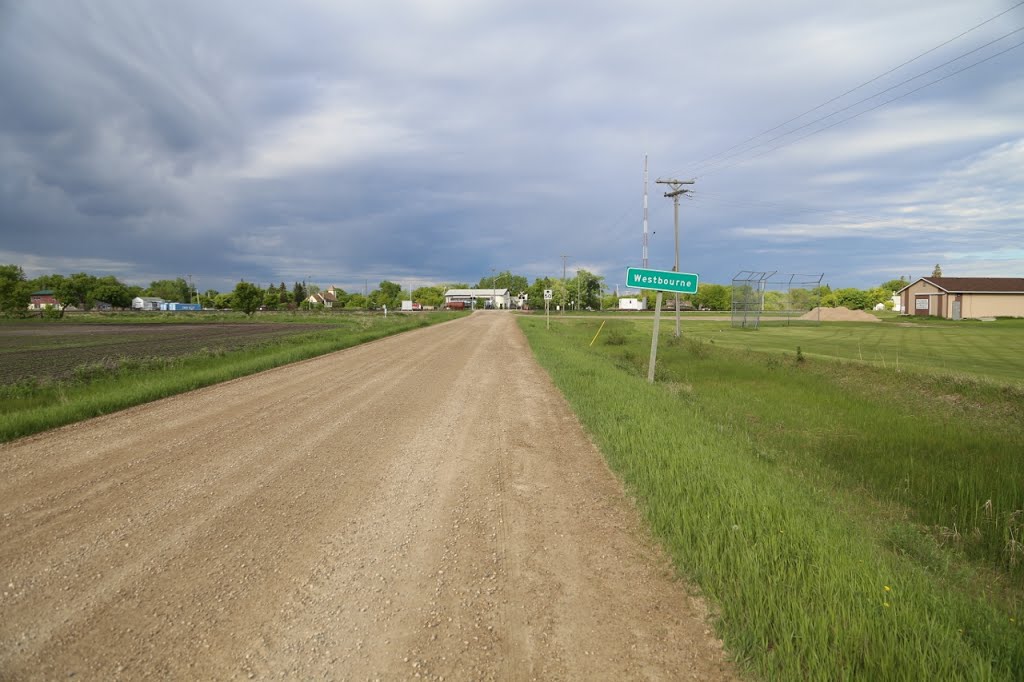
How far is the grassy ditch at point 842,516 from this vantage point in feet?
9.51

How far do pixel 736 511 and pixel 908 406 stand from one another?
33.2ft

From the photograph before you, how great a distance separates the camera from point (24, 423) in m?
8.73

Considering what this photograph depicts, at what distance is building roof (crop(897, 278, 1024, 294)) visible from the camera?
5204cm

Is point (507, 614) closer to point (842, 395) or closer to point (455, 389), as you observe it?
point (455, 389)

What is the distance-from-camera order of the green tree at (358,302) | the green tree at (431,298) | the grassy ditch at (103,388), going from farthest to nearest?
the green tree at (358,302) < the green tree at (431,298) < the grassy ditch at (103,388)

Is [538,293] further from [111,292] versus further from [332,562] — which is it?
[332,562]

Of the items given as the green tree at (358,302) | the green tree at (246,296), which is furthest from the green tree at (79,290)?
→ the green tree at (358,302)

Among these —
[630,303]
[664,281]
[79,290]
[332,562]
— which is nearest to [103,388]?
[332,562]

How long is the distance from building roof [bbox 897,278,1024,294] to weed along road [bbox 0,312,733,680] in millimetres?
65606

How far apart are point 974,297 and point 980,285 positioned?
3.48 meters

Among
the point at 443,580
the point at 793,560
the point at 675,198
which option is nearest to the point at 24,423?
the point at 443,580

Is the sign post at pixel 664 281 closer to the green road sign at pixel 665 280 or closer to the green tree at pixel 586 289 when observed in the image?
the green road sign at pixel 665 280

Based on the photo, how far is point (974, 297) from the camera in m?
52.4

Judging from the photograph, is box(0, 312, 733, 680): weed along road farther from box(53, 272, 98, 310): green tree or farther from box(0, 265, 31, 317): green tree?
box(53, 272, 98, 310): green tree
